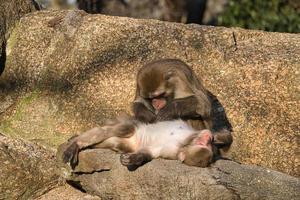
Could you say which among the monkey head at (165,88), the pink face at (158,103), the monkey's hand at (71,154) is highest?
the monkey head at (165,88)

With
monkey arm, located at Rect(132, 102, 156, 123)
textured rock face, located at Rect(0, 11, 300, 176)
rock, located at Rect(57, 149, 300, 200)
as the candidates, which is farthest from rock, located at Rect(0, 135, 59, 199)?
monkey arm, located at Rect(132, 102, 156, 123)

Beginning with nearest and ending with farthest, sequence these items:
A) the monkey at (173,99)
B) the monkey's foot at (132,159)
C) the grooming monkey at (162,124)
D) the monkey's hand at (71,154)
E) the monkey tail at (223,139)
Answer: the monkey's foot at (132,159), the grooming monkey at (162,124), the monkey's hand at (71,154), the monkey at (173,99), the monkey tail at (223,139)

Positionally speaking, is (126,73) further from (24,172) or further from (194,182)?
(194,182)

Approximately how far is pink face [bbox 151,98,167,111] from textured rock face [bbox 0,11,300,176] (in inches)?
36.3

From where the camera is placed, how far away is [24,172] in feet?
20.0

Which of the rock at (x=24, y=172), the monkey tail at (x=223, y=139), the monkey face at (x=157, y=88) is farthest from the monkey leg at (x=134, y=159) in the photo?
the rock at (x=24, y=172)

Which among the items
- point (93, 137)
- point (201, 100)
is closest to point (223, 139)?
point (201, 100)

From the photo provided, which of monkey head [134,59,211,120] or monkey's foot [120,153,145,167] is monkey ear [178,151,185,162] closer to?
monkey's foot [120,153,145,167]

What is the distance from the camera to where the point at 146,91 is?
20.1 ft

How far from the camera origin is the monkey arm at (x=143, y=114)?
604 cm

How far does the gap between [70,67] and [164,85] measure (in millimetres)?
1394

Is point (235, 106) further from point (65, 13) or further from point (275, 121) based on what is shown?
point (65, 13)

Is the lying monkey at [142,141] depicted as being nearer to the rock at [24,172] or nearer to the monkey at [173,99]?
the monkey at [173,99]

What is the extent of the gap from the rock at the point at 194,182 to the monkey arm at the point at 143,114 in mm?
→ 451
